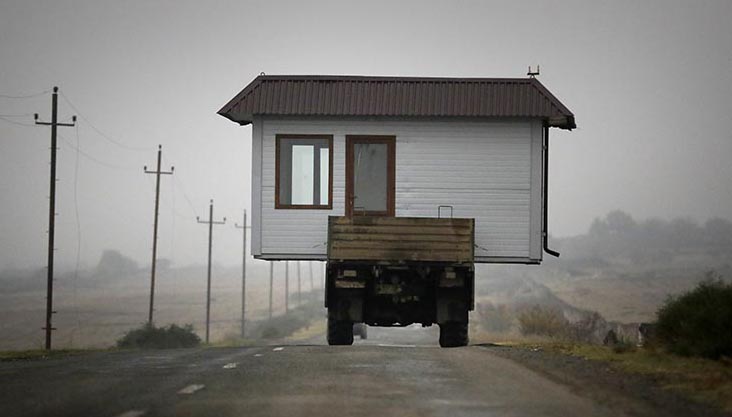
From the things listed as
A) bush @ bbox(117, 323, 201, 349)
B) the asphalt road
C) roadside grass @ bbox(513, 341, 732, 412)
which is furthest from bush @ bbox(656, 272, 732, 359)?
bush @ bbox(117, 323, 201, 349)

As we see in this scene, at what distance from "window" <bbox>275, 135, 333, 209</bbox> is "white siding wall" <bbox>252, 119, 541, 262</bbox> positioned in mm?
148

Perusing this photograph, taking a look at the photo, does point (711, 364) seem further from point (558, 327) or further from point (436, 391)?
point (558, 327)

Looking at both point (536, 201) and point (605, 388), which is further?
point (536, 201)

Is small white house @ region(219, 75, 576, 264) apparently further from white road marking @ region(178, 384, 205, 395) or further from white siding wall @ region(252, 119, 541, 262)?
white road marking @ region(178, 384, 205, 395)

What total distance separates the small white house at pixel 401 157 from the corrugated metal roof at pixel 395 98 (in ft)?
0.10

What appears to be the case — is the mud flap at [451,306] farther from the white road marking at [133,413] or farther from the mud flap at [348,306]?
the white road marking at [133,413]

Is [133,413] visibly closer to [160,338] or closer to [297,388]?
[297,388]

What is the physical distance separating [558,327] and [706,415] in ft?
104

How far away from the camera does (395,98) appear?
29.1m

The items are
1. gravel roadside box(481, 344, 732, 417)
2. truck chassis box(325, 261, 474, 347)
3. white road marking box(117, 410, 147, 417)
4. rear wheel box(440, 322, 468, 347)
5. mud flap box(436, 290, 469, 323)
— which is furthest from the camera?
rear wheel box(440, 322, 468, 347)

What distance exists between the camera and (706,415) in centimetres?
1147

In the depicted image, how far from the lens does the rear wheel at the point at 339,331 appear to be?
92.5 feet

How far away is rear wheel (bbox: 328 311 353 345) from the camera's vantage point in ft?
92.5

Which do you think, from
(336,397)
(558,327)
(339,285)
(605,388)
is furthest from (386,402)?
(558,327)
